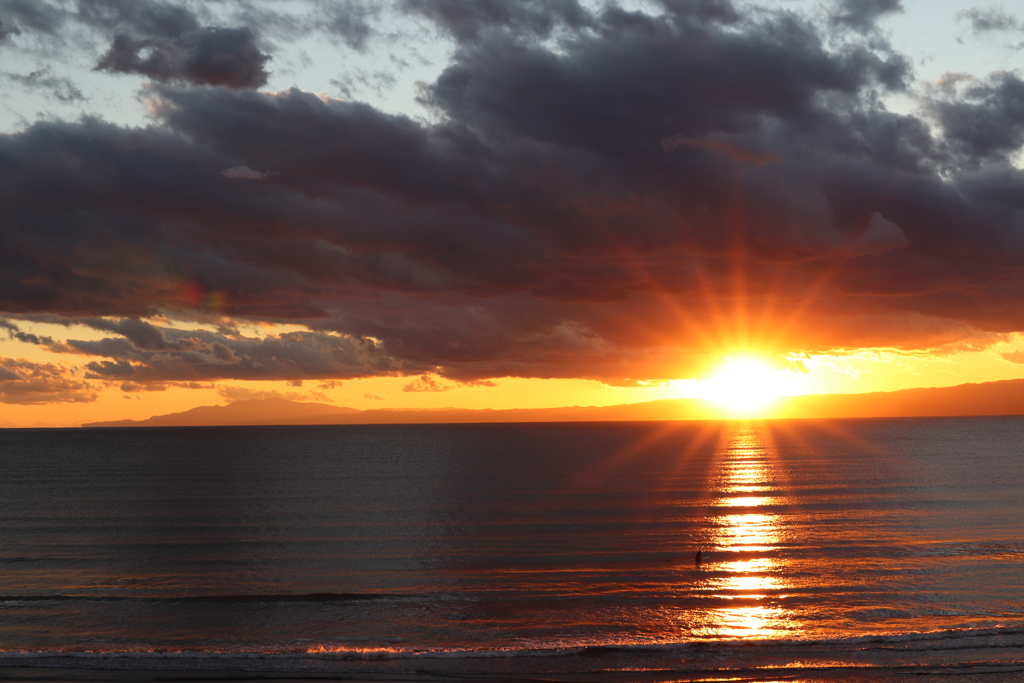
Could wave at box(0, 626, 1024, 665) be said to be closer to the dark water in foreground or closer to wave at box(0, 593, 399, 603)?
the dark water in foreground

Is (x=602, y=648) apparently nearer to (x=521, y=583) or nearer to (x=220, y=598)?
(x=521, y=583)

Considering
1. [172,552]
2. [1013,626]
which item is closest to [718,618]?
[1013,626]

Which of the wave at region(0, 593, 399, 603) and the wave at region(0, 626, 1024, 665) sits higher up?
the wave at region(0, 626, 1024, 665)

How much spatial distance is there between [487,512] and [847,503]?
30.6 m

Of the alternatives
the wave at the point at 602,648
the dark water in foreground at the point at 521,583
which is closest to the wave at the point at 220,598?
the dark water in foreground at the point at 521,583

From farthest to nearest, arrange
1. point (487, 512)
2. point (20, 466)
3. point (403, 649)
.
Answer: point (20, 466) < point (487, 512) < point (403, 649)

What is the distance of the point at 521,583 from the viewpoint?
35438mm

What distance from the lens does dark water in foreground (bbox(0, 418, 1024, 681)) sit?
23.0 m

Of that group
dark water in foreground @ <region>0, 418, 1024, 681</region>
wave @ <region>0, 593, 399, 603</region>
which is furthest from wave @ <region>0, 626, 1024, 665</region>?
wave @ <region>0, 593, 399, 603</region>

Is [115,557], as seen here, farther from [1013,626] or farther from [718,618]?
[1013,626]

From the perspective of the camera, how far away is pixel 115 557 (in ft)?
140

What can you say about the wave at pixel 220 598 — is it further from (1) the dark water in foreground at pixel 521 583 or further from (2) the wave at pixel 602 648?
(2) the wave at pixel 602 648

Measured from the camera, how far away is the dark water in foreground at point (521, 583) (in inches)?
904

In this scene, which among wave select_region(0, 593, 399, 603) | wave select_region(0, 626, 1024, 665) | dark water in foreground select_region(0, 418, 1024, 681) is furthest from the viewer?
wave select_region(0, 593, 399, 603)
